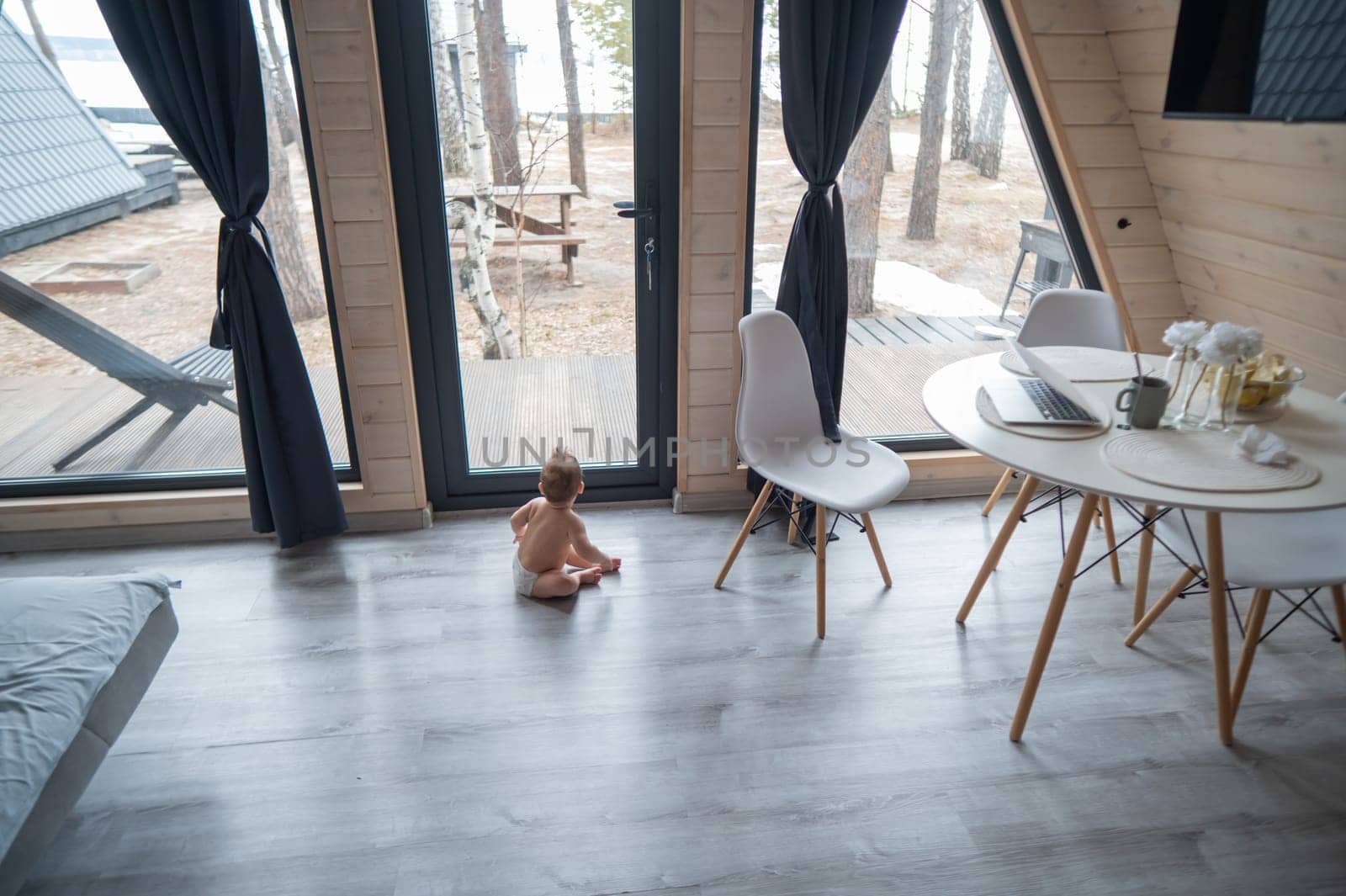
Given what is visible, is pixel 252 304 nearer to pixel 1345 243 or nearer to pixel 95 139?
pixel 95 139

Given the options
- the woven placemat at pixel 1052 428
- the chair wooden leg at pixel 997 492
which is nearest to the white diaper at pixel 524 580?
the woven placemat at pixel 1052 428

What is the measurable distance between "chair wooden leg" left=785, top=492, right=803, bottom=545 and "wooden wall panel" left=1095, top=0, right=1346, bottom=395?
1621mm

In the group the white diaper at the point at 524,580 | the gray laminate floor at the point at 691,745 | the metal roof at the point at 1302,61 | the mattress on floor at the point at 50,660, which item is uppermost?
the metal roof at the point at 1302,61

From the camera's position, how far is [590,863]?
1.86 meters

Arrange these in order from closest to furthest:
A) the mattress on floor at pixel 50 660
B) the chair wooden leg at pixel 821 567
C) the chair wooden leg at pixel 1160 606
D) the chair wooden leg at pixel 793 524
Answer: the mattress on floor at pixel 50 660
the chair wooden leg at pixel 1160 606
the chair wooden leg at pixel 821 567
the chair wooden leg at pixel 793 524

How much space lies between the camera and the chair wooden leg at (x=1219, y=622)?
2.02m

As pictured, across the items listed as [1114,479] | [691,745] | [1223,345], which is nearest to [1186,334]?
[1223,345]

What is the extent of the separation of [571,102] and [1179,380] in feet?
6.59

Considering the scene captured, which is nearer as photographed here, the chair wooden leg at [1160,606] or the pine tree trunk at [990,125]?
the chair wooden leg at [1160,606]

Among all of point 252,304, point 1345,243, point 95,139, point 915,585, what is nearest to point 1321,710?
point 915,585

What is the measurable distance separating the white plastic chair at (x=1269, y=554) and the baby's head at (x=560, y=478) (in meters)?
1.62

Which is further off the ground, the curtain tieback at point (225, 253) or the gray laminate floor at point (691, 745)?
the curtain tieback at point (225, 253)

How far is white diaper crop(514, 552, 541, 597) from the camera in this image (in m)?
2.77

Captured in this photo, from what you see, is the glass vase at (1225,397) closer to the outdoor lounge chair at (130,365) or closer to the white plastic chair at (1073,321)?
the white plastic chair at (1073,321)
